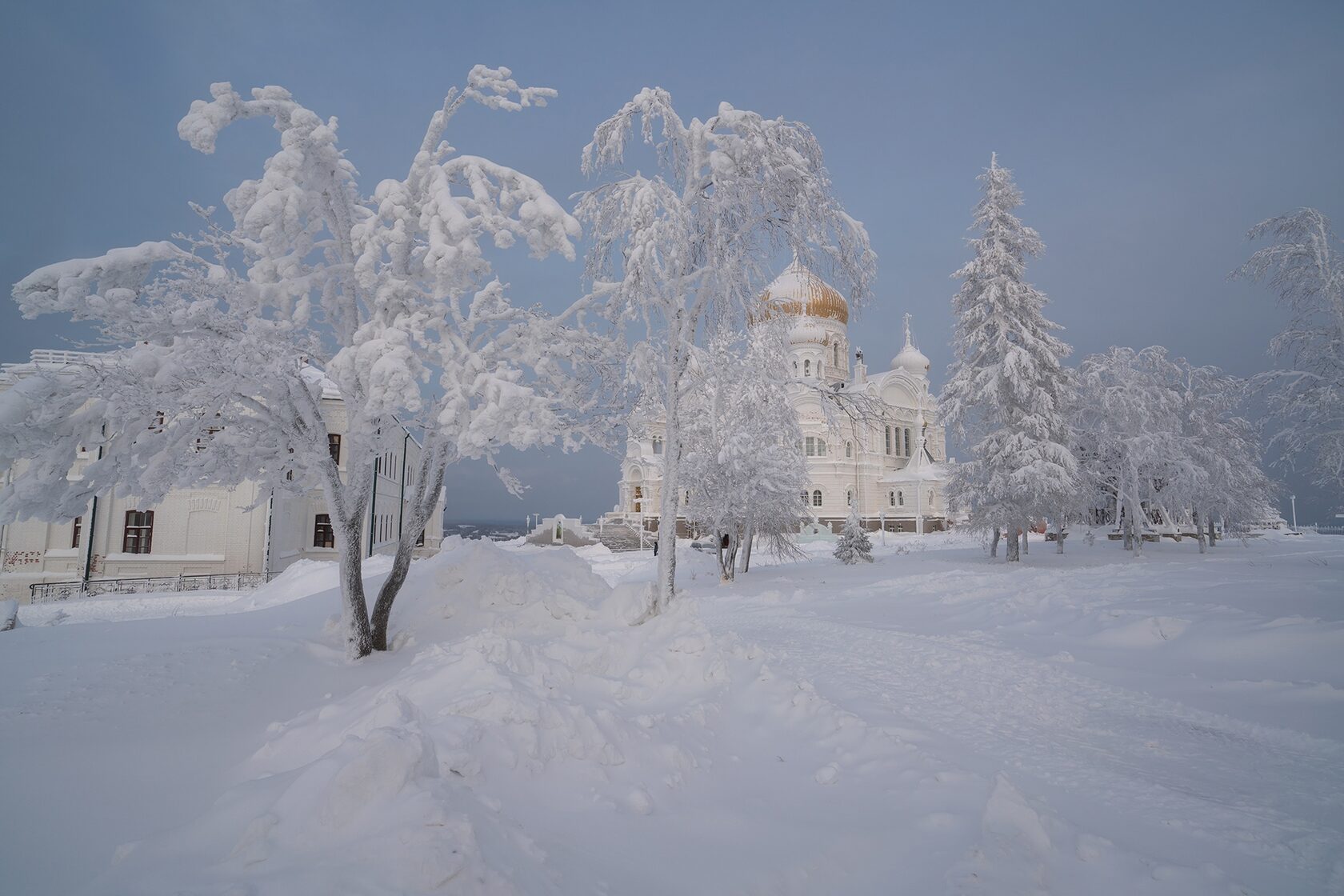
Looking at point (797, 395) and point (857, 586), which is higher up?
point (797, 395)

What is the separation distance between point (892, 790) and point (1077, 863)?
1242 mm

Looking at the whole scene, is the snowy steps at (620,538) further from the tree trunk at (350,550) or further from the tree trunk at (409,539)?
the tree trunk at (350,550)

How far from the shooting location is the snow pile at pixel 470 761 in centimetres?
289

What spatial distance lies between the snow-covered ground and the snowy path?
0.03 meters

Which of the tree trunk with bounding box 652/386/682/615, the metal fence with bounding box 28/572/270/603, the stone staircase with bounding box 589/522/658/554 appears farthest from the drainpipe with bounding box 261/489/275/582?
the stone staircase with bounding box 589/522/658/554

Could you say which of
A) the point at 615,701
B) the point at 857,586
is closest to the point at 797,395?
the point at 857,586

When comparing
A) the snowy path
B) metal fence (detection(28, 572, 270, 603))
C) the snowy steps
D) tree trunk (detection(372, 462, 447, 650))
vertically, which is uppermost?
tree trunk (detection(372, 462, 447, 650))

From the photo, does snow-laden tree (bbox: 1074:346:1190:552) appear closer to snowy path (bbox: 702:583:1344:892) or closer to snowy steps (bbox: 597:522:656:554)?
snowy path (bbox: 702:583:1344:892)

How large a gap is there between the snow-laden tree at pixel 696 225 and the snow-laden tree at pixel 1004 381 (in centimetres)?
1513

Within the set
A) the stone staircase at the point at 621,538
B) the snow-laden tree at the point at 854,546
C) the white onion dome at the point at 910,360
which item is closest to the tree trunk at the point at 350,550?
the snow-laden tree at the point at 854,546

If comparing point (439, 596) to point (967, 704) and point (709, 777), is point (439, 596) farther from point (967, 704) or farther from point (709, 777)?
point (967, 704)

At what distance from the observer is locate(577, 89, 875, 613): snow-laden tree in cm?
1028

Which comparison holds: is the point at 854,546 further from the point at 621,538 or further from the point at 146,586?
the point at 146,586

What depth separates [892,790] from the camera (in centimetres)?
460
